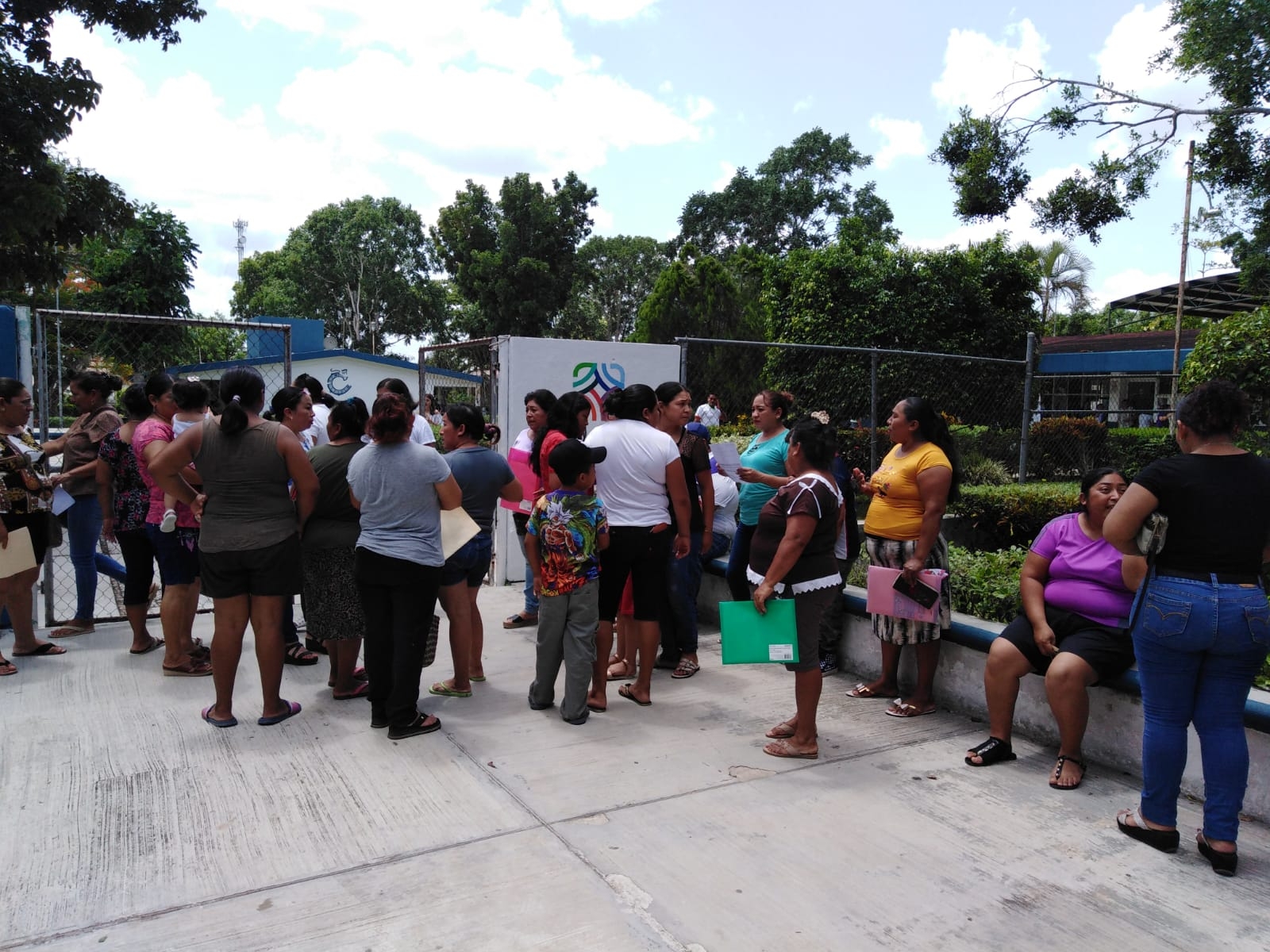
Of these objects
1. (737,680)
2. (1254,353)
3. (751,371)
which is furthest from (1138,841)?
(751,371)

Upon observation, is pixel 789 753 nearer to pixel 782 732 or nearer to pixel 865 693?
pixel 782 732

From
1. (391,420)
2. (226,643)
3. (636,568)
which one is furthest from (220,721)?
(636,568)

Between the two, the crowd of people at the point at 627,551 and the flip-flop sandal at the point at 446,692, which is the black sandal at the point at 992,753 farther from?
the flip-flop sandal at the point at 446,692

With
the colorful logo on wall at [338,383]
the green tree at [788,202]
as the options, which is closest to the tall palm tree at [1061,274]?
the green tree at [788,202]

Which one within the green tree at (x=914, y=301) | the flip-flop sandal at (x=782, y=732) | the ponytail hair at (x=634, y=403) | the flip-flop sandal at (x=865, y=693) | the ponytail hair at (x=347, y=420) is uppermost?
the green tree at (x=914, y=301)

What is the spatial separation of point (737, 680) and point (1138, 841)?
7.73 feet

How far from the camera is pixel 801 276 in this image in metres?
19.6

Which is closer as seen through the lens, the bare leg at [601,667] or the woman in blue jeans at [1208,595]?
the woman in blue jeans at [1208,595]

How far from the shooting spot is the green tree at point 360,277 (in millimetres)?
39031

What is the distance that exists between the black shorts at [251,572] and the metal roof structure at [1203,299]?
22.2 m

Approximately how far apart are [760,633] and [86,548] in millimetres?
4550

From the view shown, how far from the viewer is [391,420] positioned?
4.09m

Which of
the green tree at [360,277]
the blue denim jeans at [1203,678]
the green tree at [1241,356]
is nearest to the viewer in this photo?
the blue denim jeans at [1203,678]

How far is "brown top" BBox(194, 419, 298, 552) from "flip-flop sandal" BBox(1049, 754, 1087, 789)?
3634 mm
